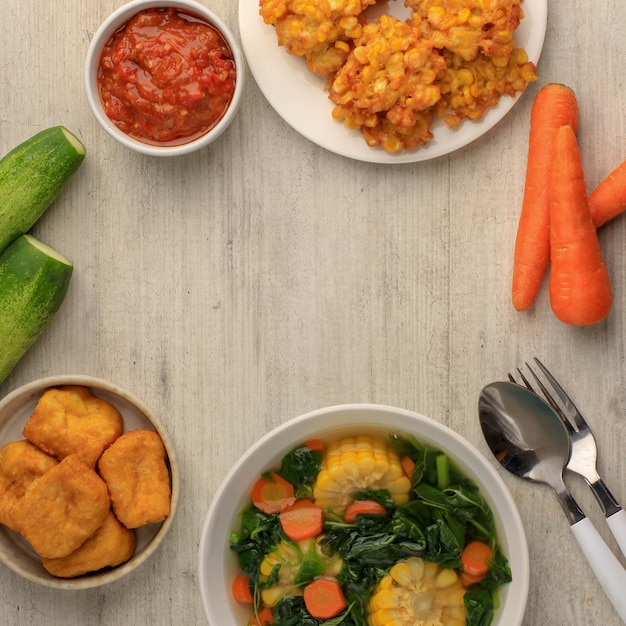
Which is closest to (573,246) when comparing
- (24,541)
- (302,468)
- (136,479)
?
(302,468)

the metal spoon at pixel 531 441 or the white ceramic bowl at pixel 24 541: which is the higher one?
the white ceramic bowl at pixel 24 541

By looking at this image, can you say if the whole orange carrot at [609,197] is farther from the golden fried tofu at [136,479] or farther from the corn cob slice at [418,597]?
the golden fried tofu at [136,479]

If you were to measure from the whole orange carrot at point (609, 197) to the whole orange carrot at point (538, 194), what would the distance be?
109mm

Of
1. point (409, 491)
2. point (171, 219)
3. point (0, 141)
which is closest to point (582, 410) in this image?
point (409, 491)

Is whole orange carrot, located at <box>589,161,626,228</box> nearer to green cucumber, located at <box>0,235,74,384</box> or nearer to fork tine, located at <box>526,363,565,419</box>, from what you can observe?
fork tine, located at <box>526,363,565,419</box>

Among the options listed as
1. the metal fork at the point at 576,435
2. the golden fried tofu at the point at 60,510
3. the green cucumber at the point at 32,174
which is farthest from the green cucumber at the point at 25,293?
the metal fork at the point at 576,435

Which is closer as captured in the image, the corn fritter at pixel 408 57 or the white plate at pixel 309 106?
the corn fritter at pixel 408 57

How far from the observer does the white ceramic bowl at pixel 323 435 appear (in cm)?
172

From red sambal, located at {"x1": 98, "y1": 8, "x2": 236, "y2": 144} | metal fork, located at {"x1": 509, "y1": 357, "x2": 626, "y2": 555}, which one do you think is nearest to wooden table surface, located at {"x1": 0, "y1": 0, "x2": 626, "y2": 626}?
metal fork, located at {"x1": 509, "y1": 357, "x2": 626, "y2": 555}

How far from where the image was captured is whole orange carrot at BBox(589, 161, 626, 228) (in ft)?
5.81

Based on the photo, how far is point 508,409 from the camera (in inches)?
72.2

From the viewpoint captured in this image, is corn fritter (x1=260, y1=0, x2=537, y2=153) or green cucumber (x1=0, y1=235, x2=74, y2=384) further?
green cucumber (x1=0, y1=235, x2=74, y2=384)

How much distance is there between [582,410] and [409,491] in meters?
0.46

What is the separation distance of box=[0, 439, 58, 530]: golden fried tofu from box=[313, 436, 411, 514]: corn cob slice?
0.63 metres
